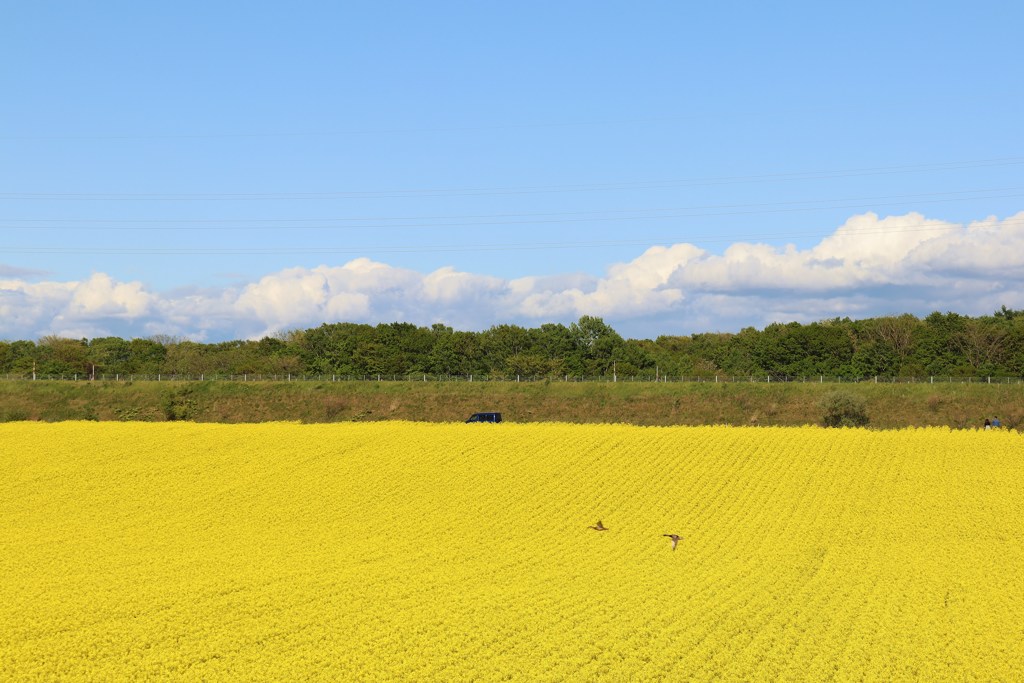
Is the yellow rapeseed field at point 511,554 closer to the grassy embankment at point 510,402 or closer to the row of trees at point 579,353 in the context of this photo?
the grassy embankment at point 510,402

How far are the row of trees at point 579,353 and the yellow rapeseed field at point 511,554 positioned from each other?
2911 inches

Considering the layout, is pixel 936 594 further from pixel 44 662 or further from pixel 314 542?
pixel 44 662

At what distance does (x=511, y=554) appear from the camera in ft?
107

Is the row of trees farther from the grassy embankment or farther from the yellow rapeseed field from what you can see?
the yellow rapeseed field

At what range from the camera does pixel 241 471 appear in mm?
48531

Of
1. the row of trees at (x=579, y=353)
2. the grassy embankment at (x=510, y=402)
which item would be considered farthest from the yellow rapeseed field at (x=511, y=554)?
the row of trees at (x=579, y=353)

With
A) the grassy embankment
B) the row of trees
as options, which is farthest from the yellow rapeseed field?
the row of trees

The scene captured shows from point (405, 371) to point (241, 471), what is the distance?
94389 mm

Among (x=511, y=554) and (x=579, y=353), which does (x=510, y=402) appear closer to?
(x=579, y=353)

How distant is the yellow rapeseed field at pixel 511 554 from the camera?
2084 cm

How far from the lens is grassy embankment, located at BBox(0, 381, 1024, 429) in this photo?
84688mm

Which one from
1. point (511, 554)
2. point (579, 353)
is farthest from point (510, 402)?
point (511, 554)

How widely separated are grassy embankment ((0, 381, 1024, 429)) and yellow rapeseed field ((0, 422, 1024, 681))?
2947 cm

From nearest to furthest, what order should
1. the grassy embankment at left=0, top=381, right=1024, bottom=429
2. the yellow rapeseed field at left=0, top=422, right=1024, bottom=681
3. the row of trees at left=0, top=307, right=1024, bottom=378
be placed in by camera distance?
the yellow rapeseed field at left=0, top=422, right=1024, bottom=681 → the grassy embankment at left=0, top=381, right=1024, bottom=429 → the row of trees at left=0, top=307, right=1024, bottom=378
